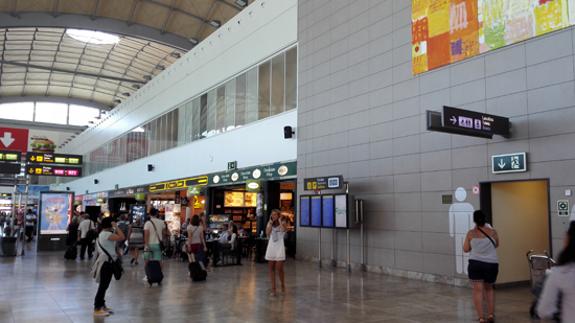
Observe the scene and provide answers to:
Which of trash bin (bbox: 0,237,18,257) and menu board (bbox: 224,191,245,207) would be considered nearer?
trash bin (bbox: 0,237,18,257)

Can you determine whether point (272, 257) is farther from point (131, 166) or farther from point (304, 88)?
point (131, 166)

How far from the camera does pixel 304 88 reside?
15852mm

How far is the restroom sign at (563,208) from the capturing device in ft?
27.6

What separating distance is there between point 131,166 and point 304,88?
19747 mm

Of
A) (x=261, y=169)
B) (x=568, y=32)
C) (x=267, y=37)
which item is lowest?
(x=261, y=169)

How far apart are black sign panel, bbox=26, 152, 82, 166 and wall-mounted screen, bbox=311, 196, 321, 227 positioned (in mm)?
22724

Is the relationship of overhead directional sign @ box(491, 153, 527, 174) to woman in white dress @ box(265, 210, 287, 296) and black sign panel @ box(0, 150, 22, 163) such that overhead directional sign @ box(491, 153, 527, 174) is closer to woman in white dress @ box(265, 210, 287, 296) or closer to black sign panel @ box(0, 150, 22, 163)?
woman in white dress @ box(265, 210, 287, 296)

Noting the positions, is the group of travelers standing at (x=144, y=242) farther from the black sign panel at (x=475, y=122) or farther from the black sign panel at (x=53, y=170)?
the black sign panel at (x=53, y=170)

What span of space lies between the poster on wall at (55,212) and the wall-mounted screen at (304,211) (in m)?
10.9

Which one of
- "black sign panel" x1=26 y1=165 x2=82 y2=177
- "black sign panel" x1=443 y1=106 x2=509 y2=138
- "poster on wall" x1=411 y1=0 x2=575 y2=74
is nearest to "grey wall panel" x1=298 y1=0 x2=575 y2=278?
"poster on wall" x1=411 y1=0 x2=575 y2=74

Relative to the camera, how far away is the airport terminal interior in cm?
783

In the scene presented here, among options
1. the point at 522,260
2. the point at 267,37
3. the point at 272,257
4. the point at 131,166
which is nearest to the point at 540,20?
the point at 522,260

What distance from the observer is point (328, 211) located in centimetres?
1328

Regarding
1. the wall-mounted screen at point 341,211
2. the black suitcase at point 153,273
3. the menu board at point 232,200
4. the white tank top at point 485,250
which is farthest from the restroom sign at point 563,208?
the menu board at point 232,200
